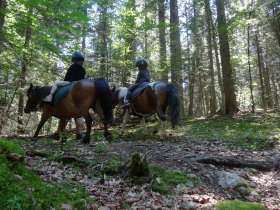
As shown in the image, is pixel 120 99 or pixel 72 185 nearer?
pixel 72 185

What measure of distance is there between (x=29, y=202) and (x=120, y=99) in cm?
589

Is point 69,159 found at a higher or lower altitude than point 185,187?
higher

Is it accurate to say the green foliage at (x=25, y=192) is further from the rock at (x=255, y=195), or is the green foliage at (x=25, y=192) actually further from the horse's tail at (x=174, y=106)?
the horse's tail at (x=174, y=106)

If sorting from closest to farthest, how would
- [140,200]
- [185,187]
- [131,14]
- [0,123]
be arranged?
[140,200] < [185,187] < [0,123] < [131,14]

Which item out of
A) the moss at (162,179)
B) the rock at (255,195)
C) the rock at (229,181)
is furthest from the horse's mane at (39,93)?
the rock at (255,195)

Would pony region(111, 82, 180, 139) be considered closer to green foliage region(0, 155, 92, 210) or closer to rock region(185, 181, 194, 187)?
rock region(185, 181, 194, 187)

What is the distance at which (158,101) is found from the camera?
20.6 ft

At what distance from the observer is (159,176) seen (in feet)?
9.37

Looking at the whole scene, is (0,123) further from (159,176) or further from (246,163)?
(246,163)

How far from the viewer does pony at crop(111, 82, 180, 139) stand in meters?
5.89

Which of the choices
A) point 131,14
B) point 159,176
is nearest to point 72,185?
point 159,176

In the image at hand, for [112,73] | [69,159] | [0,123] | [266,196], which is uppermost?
[112,73]

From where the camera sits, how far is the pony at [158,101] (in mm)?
5886

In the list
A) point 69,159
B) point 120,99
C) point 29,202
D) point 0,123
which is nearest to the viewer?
point 29,202
